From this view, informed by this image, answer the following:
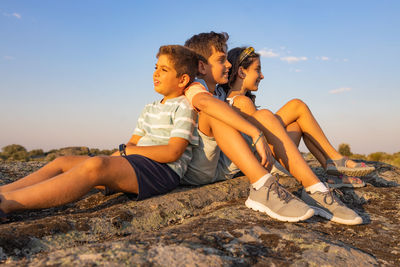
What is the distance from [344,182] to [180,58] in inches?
83.0


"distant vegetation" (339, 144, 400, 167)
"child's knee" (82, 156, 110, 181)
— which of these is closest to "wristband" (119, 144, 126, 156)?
"child's knee" (82, 156, 110, 181)

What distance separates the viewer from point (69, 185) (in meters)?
2.35

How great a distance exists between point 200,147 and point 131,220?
1.01 meters

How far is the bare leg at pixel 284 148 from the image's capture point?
278cm

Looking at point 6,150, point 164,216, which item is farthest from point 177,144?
point 6,150

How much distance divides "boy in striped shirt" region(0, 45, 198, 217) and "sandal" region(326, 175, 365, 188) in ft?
5.15

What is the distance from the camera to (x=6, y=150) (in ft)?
51.3

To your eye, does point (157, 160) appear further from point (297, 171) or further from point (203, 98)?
point (297, 171)

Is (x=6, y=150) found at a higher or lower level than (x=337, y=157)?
lower

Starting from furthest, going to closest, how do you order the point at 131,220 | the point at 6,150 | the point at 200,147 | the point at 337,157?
the point at 6,150 < the point at 337,157 < the point at 200,147 < the point at 131,220

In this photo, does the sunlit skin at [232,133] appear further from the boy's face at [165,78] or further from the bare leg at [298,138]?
the bare leg at [298,138]

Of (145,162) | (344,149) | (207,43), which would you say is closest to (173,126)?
(145,162)

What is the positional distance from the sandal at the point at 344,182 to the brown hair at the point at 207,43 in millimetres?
1817

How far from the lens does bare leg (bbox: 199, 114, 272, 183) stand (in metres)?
2.59
